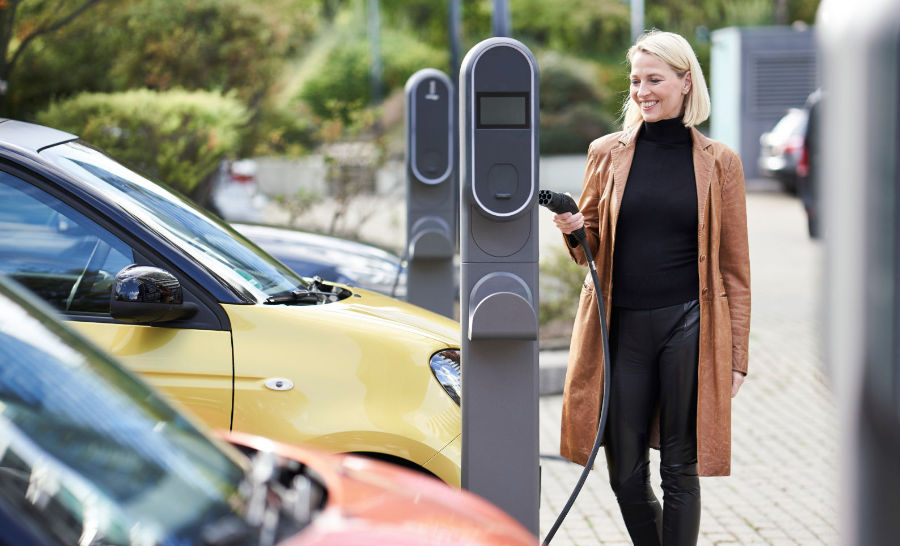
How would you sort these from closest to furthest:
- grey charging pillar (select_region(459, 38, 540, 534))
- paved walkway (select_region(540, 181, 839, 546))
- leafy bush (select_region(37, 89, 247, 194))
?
1. grey charging pillar (select_region(459, 38, 540, 534))
2. paved walkway (select_region(540, 181, 839, 546))
3. leafy bush (select_region(37, 89, 247, 194))

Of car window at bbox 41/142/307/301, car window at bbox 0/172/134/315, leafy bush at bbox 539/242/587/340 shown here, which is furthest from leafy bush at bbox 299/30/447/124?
car window at bbox 0/172/134/315

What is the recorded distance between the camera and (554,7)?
4081cm

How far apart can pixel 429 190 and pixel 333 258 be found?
26.6 inches

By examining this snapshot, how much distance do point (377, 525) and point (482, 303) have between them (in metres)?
1.59

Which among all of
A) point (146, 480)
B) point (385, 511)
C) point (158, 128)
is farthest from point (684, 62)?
point (158, 128)

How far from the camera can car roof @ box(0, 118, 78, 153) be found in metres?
3.66

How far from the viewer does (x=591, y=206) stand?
12.7 ft

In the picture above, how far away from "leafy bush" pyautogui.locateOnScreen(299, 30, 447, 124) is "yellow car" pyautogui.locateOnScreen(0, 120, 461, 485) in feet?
110

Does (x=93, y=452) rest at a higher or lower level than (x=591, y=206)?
lower

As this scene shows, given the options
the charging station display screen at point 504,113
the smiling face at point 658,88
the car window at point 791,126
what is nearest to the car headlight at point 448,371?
the charging station display screen at point 504,113

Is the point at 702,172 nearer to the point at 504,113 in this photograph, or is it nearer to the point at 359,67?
the point at 504,113

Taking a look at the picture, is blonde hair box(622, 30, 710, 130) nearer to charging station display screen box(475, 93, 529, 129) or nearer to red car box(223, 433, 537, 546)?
charging station display screen box(475, 93, 529, 129)

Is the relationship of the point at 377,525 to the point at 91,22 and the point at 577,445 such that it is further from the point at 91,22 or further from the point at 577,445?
the point at 91,22

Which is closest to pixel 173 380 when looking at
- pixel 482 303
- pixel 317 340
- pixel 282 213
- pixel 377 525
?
pixel 317 340
